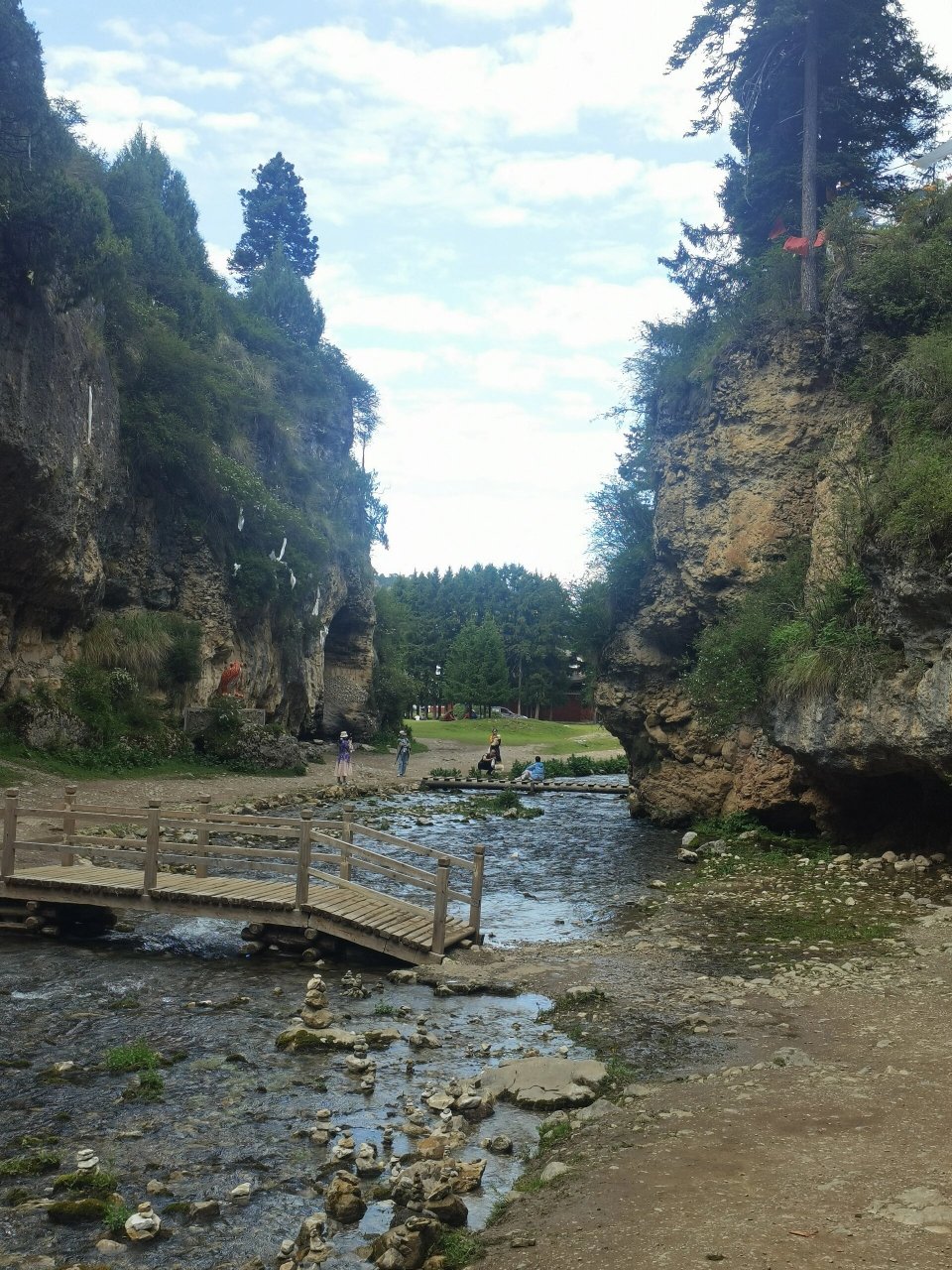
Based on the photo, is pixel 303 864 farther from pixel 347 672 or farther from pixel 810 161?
pixel 347 672

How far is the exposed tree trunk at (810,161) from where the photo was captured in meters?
29.2

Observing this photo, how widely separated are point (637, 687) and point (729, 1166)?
2751cm

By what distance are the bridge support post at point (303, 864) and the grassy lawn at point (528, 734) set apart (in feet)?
185

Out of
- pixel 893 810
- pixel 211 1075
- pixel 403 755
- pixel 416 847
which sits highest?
pixel 893 810

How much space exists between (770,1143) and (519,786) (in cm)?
3771

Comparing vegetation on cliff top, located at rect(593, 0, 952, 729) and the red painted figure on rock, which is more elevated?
vegetation on cliff top, located at rect(593, 0, 952, 729)

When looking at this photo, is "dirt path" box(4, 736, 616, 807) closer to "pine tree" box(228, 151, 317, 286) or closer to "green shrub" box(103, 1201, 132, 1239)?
"green shrub" box(103, 1201, 132, 1239)

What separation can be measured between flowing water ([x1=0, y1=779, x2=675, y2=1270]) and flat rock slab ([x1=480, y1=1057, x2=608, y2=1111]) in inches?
8.8

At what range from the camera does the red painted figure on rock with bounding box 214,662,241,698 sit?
140 ft

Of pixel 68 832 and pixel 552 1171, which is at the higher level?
pixel 68 832

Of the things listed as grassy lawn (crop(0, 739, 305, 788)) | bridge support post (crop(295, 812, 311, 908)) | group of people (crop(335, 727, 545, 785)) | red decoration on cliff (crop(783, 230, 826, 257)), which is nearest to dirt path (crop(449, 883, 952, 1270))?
bridge support post (crop(295, 812, 311, 908))

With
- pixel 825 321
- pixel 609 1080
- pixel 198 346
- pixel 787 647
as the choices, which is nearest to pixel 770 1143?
pixel 609 1080

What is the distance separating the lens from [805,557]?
27.4 m

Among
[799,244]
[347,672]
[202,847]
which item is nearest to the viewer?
[202,847]
